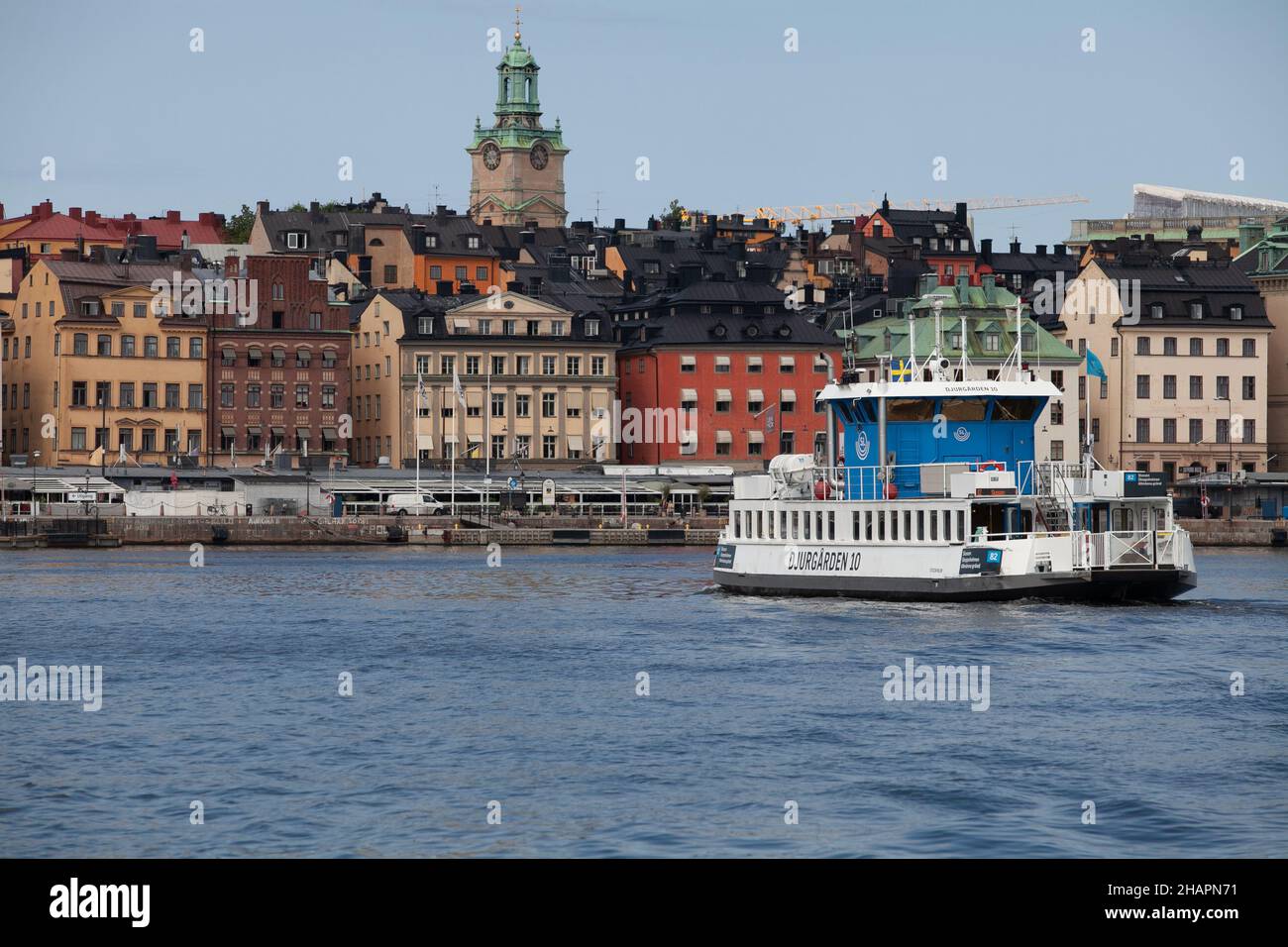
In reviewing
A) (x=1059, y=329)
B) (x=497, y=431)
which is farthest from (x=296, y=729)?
(x=1059, y=329)

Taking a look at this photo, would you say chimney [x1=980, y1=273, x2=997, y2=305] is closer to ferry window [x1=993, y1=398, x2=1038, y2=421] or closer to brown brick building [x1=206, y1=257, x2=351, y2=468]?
brown brick building [x1=206, y1=257, x2=351, y2=468]

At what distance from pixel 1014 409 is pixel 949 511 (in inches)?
167

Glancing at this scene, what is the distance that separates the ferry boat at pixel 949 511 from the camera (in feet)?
185

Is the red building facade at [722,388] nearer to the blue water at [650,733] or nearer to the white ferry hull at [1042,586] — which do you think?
the blue water at [650,733]

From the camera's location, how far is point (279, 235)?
163 metres

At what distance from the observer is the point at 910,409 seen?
6050 centimetres

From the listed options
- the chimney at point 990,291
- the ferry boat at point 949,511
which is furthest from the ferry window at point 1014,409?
the chimney at point 990,291

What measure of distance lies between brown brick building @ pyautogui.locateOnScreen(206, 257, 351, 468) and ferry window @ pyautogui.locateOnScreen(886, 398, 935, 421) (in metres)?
76.5

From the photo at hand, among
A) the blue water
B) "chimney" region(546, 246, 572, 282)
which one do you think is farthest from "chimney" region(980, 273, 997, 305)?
the blue water

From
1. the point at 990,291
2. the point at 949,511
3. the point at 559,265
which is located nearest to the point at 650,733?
the point at 949,511

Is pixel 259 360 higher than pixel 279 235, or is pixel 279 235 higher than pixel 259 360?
pixel 279 235
